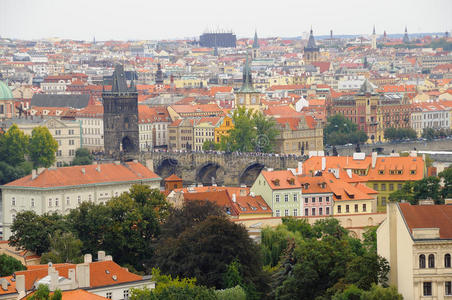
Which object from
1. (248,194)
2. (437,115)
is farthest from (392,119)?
(248,194)

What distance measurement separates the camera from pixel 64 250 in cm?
6303

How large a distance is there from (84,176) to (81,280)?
108ft

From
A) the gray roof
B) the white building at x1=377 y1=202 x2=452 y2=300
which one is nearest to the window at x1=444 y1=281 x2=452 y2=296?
the white building at x1=377 y1=202 x2=452 y2=300

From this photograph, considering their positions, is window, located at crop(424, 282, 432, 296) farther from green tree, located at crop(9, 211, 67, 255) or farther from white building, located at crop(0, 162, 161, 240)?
white building, located at crop(0, 162, 161, 240)

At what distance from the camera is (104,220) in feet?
220

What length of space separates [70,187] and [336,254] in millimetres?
33135

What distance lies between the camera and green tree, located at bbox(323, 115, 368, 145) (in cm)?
14788

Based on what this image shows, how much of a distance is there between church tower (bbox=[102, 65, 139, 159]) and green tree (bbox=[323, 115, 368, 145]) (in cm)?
1980

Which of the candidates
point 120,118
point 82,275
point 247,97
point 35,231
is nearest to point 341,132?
point 247,97

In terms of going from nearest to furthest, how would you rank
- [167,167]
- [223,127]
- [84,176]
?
[84,176] → [167,167] → [223,127]

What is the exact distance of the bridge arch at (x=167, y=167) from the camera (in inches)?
5157

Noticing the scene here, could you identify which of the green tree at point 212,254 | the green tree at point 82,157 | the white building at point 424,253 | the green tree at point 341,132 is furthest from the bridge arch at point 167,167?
the white building at point 424,253

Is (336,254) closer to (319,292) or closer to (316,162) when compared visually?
(319,292)

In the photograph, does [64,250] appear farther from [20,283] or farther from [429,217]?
[429,217]
